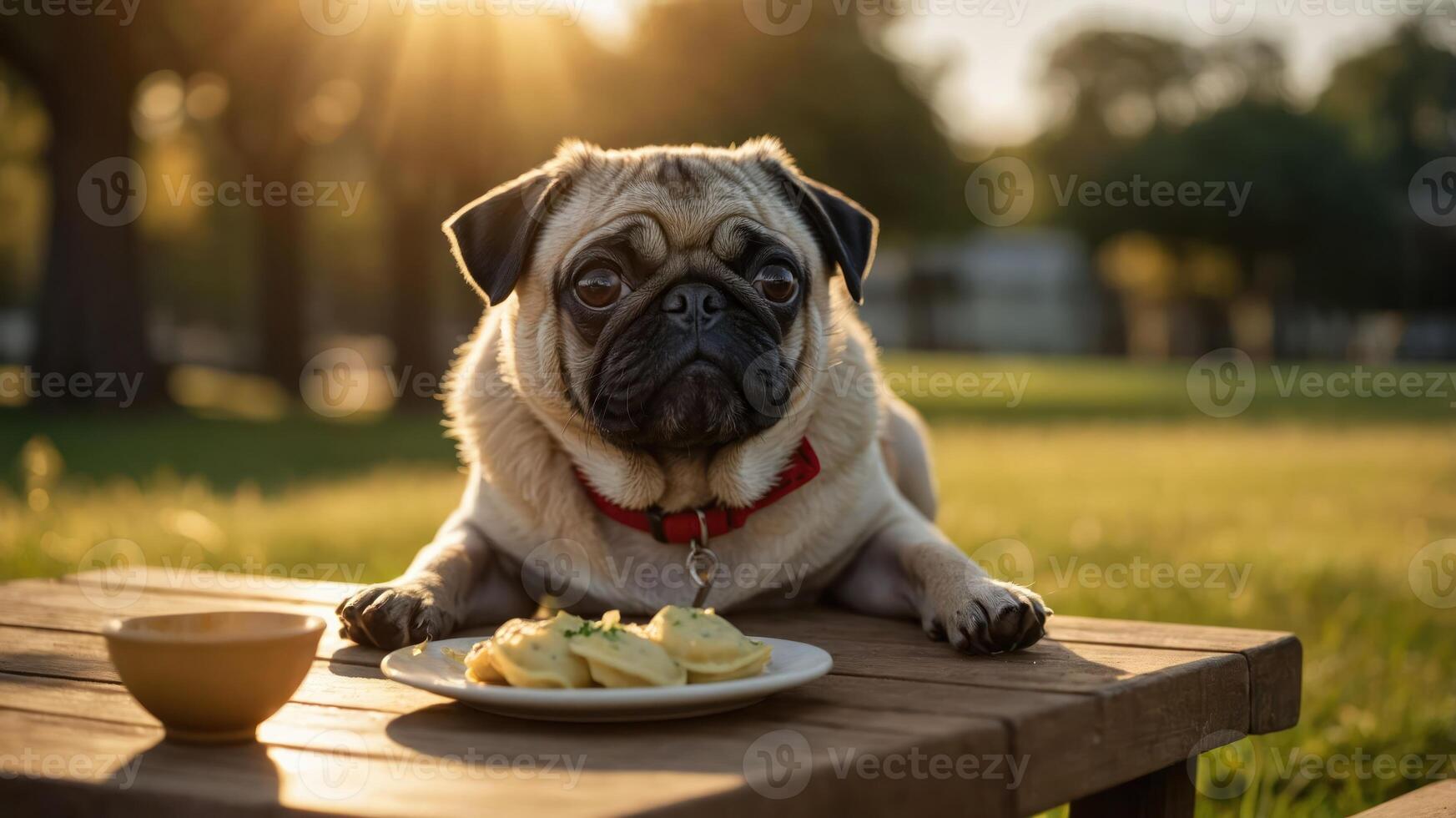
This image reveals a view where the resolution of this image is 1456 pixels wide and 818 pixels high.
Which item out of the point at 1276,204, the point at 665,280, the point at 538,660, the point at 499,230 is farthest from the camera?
the point at 1276,204

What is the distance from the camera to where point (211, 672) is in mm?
1910

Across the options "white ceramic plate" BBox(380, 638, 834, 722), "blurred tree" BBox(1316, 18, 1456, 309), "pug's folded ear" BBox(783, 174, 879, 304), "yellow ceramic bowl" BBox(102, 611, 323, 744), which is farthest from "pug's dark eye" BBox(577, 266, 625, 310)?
"blurred tree" BBox(1316, 18, 1456, 309)

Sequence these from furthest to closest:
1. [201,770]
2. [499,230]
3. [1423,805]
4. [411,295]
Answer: [411,295], [499,230], [1423,805], [201,770]

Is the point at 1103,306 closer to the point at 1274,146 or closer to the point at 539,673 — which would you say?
the point at 1274,146

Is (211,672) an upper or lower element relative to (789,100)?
lower

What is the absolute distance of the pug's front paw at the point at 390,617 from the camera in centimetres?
288

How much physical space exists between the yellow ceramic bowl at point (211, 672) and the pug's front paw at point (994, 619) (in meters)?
1.34

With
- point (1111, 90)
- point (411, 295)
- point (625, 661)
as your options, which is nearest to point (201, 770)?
point (625, 661)

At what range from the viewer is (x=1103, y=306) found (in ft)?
200

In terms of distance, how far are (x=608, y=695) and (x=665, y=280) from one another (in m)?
1.52

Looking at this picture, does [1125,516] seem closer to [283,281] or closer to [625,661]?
[625,661]

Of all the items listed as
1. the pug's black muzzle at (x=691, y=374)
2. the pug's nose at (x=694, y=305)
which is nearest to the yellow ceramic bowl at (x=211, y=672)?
the pug's black muzzle at (x=691, y=374)

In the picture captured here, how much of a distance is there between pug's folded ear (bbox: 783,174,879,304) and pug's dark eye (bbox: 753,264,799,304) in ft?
0.72

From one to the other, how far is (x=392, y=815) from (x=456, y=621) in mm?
1653
